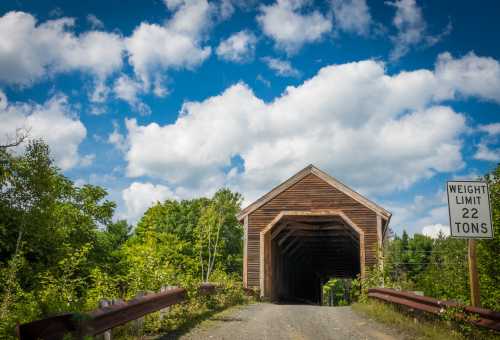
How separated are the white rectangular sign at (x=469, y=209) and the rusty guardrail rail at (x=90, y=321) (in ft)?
17.5

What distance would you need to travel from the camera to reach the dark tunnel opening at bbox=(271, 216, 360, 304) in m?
23.5

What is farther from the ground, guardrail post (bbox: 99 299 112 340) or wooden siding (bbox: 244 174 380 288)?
wooden siding (bbox: 244 174 380 288)

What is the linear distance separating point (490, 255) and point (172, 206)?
48112 mm

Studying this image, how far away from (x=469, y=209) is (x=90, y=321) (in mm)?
6245

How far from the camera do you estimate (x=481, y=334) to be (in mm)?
6574

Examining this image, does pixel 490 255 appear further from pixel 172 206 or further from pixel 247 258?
pixel 172 206

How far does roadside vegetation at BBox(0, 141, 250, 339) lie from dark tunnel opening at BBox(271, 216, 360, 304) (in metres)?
3.96

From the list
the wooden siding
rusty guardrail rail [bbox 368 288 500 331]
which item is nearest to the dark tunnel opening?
the wooden siding

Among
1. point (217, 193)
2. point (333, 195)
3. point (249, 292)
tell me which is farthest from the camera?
point (217, 193)

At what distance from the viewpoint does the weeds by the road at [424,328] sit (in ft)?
21.9

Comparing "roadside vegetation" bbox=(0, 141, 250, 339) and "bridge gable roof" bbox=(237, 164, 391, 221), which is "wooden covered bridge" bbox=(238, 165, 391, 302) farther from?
"roadside vegetation" bbox=(0, 141, 250, 339)

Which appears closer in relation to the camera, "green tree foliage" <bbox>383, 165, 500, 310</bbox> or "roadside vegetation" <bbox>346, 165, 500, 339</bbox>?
"roadside vegetation" <bbox>346, 165, 500, 339</bbox>

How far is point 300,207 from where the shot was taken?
20.9m

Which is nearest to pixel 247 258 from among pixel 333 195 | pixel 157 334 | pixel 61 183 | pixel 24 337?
pixel 333 195
